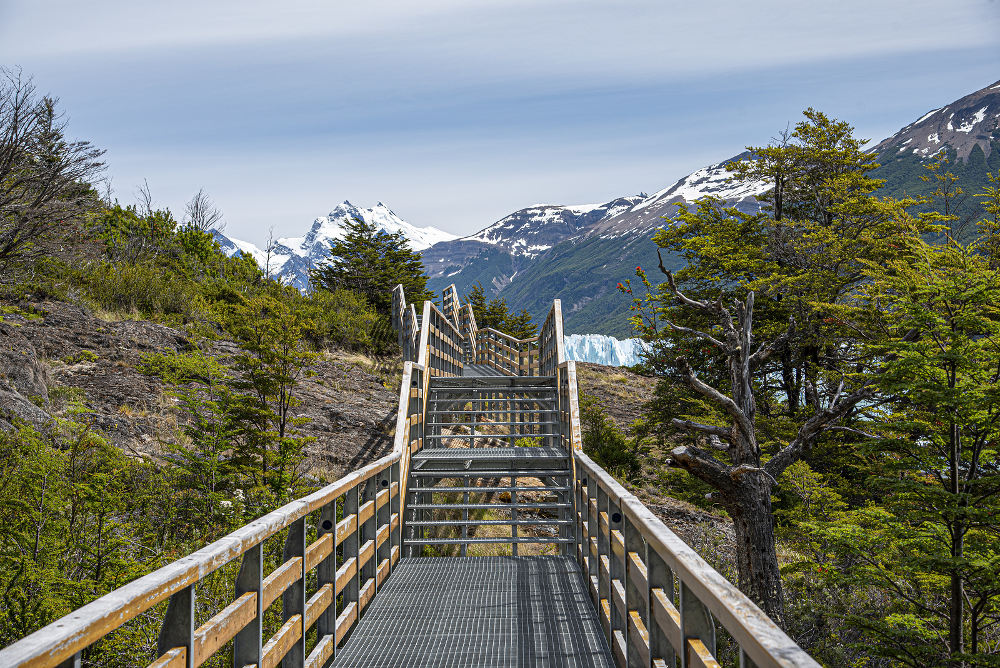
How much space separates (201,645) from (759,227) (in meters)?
23.8

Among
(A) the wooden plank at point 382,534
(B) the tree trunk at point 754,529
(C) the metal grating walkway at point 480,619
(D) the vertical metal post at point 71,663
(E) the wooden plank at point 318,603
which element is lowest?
(B) the tree trunk at point 754,529

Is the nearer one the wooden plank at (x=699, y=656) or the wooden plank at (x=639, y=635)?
the wooden plank at (x=699, y=656)

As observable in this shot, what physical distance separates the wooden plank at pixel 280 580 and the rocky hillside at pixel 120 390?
620 cm

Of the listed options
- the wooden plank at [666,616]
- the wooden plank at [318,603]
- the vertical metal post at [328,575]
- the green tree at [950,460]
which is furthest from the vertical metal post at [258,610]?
the green tree at [950,460]

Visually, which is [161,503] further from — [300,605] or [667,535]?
[667,535]

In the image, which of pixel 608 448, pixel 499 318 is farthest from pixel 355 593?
pixel 499 318

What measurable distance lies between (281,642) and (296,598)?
0.29 meters

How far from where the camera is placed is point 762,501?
37.2 ft

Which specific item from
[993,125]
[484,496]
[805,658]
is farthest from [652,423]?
Answer: [993,125]

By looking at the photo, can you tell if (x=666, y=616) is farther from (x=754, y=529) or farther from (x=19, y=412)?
(x=754, y=529)

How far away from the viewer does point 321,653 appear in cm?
399

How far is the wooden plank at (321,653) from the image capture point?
12.5 ft

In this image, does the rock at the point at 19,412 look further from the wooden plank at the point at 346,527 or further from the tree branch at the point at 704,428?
the tree branch at the point at 704,428

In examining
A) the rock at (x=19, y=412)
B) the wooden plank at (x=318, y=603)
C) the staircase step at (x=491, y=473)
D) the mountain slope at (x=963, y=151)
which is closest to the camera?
the wooden plank at (x=318, y=603)
